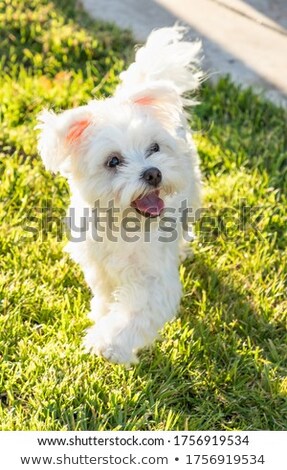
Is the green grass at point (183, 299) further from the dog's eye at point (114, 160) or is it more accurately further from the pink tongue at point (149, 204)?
the dog's eye at point (114, 160)

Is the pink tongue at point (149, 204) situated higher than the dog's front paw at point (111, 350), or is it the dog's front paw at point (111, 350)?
the pink tongue at point (149, 204)

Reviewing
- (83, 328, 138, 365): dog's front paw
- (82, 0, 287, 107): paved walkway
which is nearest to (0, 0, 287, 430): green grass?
(83, 328, 138, 365): dog's front paw

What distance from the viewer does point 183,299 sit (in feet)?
14.2

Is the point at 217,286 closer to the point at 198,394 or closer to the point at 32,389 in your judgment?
the point at 198,394

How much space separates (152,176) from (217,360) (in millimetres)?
1044

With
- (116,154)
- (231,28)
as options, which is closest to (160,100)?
(116,154)

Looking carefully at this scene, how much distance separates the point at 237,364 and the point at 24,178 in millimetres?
1892

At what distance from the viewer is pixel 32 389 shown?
3.72m

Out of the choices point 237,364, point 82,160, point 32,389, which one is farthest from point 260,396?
point 82,160

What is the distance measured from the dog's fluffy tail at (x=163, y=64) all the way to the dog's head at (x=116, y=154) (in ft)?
1.67
